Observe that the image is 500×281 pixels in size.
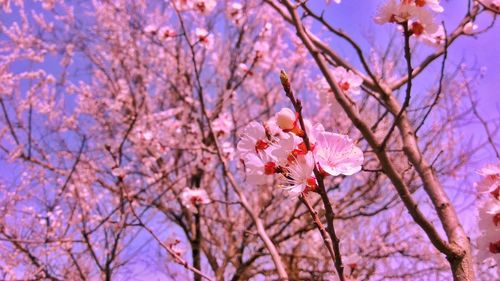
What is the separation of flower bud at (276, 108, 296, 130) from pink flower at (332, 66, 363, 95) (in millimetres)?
1586

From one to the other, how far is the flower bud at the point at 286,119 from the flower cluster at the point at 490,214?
638 mm

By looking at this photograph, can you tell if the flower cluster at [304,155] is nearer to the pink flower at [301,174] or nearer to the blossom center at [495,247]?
the pink flower at [301,174]

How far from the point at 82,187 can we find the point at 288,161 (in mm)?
5372

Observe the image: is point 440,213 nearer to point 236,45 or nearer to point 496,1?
point 496,1

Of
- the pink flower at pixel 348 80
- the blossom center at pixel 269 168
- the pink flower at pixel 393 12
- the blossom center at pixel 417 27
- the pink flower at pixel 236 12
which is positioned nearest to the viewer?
the blossom center at pixel 269 168

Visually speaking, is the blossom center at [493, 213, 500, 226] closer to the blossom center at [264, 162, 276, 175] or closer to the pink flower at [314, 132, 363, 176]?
the pink flower at [314, 132, 363, 176]

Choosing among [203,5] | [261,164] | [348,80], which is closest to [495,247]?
[261,164]

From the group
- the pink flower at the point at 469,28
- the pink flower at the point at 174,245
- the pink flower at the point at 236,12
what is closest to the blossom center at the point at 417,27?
the pink flower at the point at 469,28

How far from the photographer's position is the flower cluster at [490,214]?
1.25 meters

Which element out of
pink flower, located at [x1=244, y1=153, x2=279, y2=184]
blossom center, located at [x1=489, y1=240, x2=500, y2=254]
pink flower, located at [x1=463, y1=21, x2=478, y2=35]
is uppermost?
pink flower, located at [x1=463, y1=21, x2=478, y2=35]

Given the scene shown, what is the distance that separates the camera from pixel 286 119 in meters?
1.02

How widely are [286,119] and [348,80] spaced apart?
1621 mm

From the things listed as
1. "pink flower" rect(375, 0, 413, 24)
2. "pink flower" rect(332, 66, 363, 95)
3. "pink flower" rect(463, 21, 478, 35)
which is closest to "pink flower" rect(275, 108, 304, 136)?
"pink flower" rect(375, 0, 413, 24)

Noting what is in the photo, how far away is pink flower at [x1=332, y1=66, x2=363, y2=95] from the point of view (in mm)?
2533
